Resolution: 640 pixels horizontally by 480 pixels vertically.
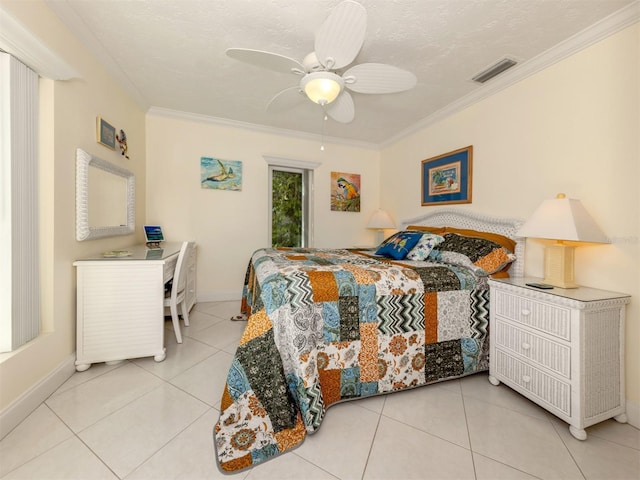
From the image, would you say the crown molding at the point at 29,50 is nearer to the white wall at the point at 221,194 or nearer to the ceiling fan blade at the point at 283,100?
the ceiling fan blade at the point at 283,100

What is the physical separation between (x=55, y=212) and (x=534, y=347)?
2980mm

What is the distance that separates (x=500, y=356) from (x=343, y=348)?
1.08 meters

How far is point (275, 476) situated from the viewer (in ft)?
3.66

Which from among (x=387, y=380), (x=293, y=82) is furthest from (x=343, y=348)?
(x=293, y=82)

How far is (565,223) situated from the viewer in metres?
1.55

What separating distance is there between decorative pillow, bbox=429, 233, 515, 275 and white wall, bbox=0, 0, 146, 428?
2.73 m

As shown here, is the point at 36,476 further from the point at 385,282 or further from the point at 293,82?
the point at 293,82

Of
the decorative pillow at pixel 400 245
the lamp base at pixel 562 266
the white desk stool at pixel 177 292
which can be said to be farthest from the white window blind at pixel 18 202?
the lamp base at pixel 562 266

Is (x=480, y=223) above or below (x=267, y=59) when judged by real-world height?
below

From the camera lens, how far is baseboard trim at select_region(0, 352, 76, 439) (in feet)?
4.31

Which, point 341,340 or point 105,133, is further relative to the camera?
point 105,133

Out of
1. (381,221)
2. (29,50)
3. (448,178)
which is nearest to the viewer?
(29,50)

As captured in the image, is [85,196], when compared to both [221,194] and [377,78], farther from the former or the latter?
[377,78]

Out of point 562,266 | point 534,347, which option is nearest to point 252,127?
point 562,266
